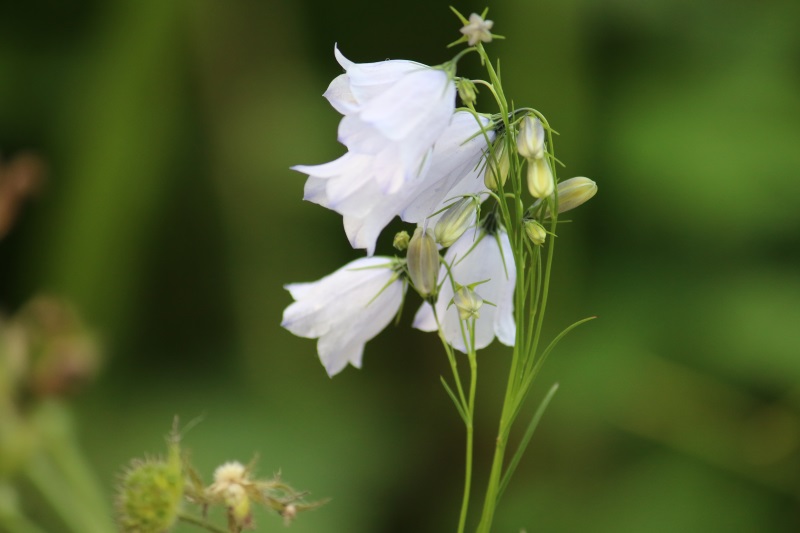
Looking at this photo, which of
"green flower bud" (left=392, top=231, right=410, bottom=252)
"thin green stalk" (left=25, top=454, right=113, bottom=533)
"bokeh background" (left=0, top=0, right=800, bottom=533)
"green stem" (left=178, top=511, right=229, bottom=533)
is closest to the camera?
"green stem" (left=178, top=511, right=229, bottom=533)

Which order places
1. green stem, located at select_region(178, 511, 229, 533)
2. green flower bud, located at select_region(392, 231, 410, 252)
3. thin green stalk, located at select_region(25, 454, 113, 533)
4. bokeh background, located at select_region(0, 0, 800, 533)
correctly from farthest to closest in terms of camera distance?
1. bokeh background, located at select_region(0, 0, 800, 533)
2. thin green stalk, located at select_region(25, 454, 113, 533)
3. green flower bud, located at select_region(392, 231, 410, 252)
4. green stem, located at select_region(178, 511, 229, 533)

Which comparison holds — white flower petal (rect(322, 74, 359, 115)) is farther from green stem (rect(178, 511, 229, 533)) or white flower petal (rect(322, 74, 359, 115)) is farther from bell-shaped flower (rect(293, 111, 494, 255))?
green stem (rect(178, 511, 229, 533))

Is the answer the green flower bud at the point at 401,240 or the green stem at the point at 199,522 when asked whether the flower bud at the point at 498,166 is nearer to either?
the green flower bud at the point at 401,240

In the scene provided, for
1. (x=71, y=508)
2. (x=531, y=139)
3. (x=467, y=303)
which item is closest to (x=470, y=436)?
(x=467, y=303)

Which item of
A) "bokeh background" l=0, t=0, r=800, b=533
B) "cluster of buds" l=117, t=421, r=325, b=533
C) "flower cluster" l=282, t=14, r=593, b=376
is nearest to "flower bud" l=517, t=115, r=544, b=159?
"flower cluster" l=282, t=14, r=593, b=376

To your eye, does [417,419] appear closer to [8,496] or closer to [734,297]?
[734,297]
